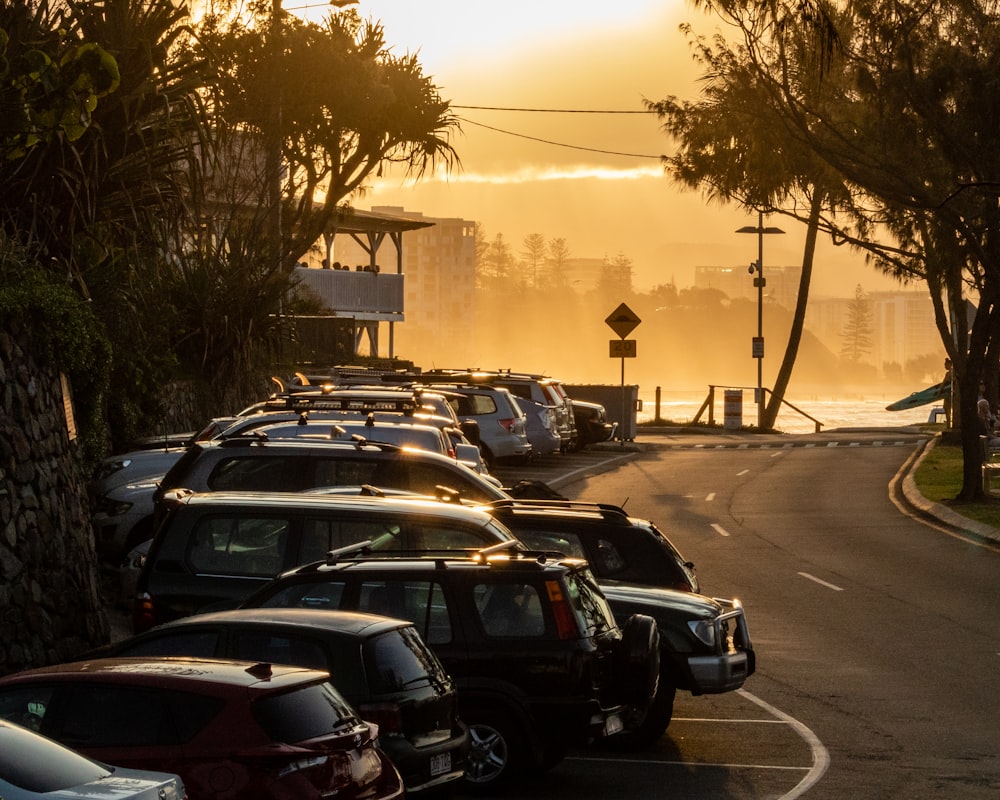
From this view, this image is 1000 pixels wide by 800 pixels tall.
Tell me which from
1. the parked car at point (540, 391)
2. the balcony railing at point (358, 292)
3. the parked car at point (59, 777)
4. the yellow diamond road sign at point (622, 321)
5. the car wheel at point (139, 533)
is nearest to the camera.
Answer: the parked car at point (59, 777)

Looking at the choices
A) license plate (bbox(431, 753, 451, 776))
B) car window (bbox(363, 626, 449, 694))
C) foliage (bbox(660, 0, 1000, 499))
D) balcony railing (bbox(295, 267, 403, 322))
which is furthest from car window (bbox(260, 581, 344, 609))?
balcony railing (bbox(295, 267, 403, 322))

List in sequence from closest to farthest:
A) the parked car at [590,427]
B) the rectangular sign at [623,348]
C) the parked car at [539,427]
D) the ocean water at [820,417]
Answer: the parked car at [539,427], the parked car at [590,427], the rectangular sign at [623,348], the ocean water at [820,417]

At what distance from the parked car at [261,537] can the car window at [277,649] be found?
2745 millimetres

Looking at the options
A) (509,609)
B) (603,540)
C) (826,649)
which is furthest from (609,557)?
(826,649)

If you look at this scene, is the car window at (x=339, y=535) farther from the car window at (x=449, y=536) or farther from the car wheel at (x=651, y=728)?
the car wheel at (x=651, y=728)

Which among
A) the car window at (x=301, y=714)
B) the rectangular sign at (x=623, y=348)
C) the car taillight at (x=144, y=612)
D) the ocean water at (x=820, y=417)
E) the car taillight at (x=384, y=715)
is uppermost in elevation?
the rectangular sign at (x=623, y=348)

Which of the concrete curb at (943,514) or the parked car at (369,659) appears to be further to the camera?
the concrete curb at (943,514)

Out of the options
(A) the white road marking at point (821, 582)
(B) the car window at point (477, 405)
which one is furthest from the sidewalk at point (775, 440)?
(A) the white road marking at point (821, 582)

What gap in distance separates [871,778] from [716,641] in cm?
165

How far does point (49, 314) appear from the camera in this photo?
13234 mm

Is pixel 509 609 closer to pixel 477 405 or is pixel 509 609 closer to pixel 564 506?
pixel 564 506

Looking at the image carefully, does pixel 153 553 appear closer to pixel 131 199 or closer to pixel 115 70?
pixel 115 70

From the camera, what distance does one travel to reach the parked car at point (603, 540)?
13102 millimetres

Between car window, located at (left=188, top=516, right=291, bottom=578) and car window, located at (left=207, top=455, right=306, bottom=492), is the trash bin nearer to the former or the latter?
car window, located at (left=207, top=455, right=306, bottom=492)
